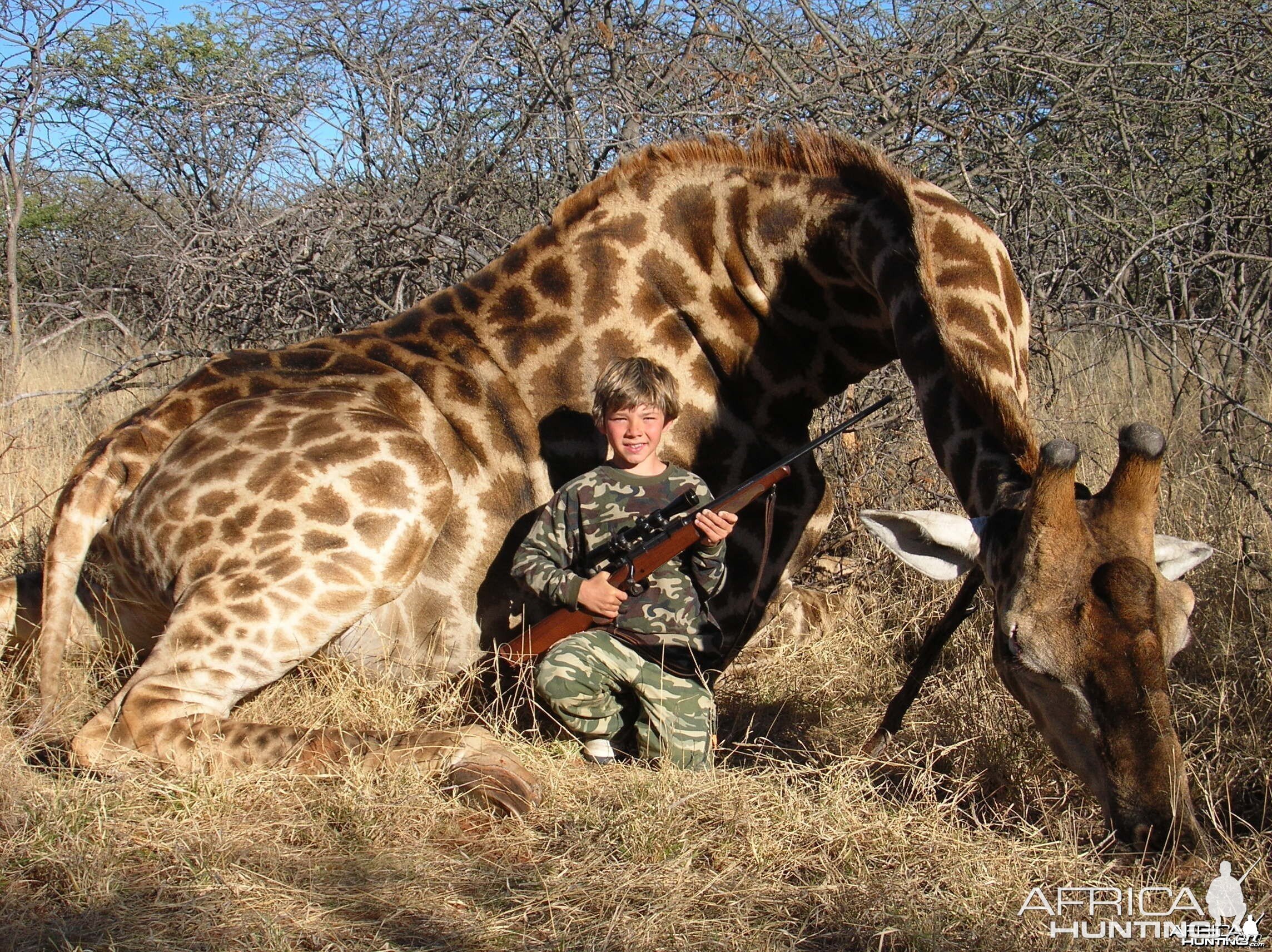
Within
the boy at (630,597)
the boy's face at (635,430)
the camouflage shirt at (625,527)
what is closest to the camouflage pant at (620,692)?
the boy at (630,597)

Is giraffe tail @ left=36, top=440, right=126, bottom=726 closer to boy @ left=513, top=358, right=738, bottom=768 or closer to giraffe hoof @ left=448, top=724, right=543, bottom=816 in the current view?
giraffe hoof @ left=448, top=724, right=543, bottom=816

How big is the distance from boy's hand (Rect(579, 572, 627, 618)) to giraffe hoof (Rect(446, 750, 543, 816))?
57 cm

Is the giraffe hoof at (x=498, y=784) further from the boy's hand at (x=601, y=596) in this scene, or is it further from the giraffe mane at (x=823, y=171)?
the giraffe mane at (x=823, y=171)

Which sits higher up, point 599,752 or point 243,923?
point 243,923

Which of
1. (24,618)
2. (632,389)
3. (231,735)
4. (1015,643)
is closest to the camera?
(1015,643)

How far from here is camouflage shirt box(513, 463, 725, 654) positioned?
3.87 metres

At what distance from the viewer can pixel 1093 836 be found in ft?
10.3

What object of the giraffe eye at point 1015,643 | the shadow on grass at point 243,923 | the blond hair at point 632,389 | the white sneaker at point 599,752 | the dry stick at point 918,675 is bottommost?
the dry stick at point 918,675

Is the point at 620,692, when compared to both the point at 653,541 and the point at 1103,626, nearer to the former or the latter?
the point at 653,541

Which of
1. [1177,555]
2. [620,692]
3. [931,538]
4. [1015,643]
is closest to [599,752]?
[620,692]

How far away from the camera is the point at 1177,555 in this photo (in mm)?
3131

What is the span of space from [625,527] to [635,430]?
0.34 m

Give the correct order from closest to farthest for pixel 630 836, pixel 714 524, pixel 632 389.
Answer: pixel 630 836 → pixel 714 524 → pixel 632 389

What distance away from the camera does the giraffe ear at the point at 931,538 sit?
123 inches
